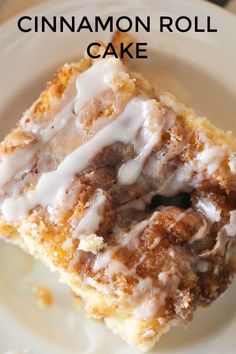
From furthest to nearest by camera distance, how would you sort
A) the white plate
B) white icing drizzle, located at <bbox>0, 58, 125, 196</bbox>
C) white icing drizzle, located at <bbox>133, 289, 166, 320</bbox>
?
the white plate → white icing drizzle, located at <bbox>0, 58, 125, 196</bbox> → white icing drizzle, located at <bbox>133, 289, 166, 320</bbox>

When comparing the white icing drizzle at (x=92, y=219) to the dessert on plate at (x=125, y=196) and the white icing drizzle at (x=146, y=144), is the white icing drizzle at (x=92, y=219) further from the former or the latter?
the white icing drizzle at (x=146, y=144)

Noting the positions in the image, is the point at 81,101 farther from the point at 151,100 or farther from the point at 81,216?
the point at 81,216

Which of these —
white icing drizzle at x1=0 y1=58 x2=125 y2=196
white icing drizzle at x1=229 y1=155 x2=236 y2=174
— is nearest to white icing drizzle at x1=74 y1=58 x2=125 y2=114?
white icing drizzle at x1=0 y1=58 x2=125 y2=196

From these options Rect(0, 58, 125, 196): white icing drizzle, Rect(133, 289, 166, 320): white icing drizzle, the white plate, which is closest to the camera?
Rect(133, 289, 166, 320): white icing drizzle

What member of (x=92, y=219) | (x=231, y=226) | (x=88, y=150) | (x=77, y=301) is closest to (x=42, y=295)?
(x=77, y=301)

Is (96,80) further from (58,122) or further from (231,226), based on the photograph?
(231,226)

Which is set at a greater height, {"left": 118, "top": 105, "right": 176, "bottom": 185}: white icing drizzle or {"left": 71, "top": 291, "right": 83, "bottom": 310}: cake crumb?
{"left": 118, "top": 105, "right": 176, "bottom": 185}: white icing drizzle

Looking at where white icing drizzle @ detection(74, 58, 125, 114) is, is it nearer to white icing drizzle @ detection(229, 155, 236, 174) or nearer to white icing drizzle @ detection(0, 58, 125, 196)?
white icing drizzle @ detection(0, 58, 125, 196)

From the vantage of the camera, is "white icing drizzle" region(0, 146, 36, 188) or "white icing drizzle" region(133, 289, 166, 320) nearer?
"white icing drizzle" region(133, 289, 166, 320)
